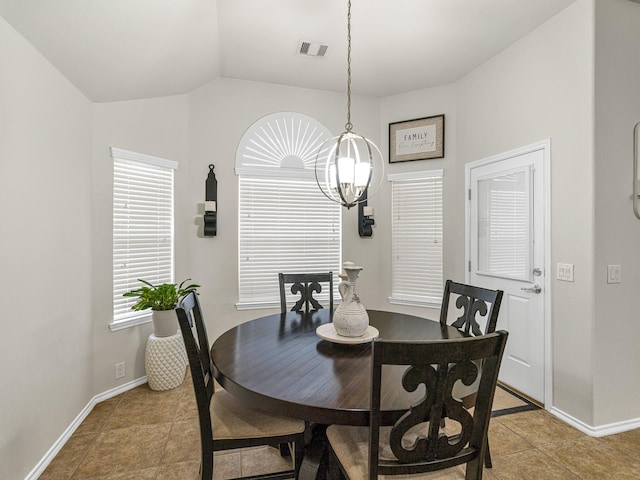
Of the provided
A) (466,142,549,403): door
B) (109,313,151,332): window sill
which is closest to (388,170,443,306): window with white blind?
(466,142,549,403): door

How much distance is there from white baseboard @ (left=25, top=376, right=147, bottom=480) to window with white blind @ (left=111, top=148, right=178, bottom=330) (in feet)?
1.70

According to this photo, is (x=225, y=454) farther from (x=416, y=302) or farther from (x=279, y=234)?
(x=416, y=302)

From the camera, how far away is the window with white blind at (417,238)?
12.5ft

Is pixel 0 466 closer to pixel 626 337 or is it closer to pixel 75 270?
pixel 75 270

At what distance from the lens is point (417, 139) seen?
3.86m

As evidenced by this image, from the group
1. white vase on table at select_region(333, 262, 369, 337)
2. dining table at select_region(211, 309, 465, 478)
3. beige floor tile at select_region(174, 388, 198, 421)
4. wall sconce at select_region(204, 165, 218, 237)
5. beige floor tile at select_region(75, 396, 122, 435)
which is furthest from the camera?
wall sconce at select_region(204, 165, 218, 237)

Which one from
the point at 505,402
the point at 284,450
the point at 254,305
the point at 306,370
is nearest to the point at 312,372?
the point at 306,370

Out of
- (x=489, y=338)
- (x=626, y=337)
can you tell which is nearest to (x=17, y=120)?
(x=489, y=338)

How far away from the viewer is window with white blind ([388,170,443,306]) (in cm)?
382

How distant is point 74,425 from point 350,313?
2.10 m

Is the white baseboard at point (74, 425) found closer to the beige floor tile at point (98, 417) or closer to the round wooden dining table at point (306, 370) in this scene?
the beige floor tile at point (98, 417)

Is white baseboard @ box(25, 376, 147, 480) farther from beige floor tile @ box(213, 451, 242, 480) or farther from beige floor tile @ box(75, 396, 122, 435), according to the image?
beige floor tile @ box(213, 451, 242, 480)

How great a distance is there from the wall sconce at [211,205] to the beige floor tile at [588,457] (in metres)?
3.06

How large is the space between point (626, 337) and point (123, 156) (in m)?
3.97
